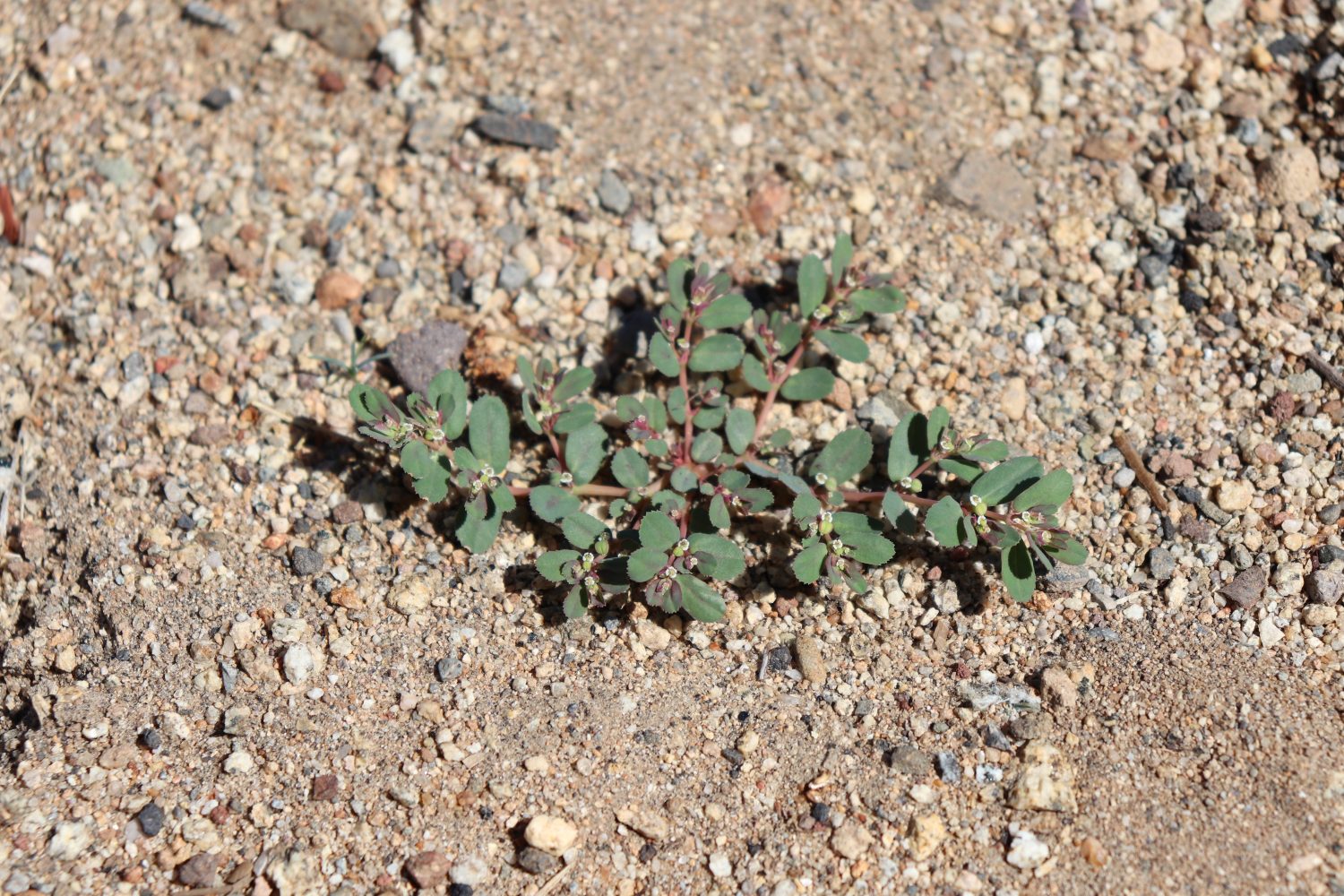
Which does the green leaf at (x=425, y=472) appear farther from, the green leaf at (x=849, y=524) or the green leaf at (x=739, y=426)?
the green leaf at (x=849, y=524)

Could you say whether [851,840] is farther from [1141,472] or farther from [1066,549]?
[1141,472]

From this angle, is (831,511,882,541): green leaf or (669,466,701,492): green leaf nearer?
(831,511,882,541): green leaf

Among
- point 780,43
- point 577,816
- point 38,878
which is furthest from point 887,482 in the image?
point 38,878

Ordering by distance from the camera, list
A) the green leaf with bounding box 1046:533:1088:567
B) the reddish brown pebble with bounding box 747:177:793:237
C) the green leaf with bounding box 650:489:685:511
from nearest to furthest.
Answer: the green leaf with bounding box 1046:533:1088:567 → the green leaf with bounding box 650:489:685:511 → the reddish brown pebble with bounding box 747:177:793:237

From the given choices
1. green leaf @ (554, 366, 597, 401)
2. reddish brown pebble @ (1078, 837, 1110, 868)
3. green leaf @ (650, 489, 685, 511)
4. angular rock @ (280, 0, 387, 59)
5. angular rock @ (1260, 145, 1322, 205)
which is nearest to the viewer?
reddish brown pebble @ (1078, 837, 1110, 868)

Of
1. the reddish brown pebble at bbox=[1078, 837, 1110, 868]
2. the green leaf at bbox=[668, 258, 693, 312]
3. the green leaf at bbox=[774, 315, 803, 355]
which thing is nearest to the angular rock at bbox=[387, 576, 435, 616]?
the green leaf at bbox=[668, 258, 693, 312]

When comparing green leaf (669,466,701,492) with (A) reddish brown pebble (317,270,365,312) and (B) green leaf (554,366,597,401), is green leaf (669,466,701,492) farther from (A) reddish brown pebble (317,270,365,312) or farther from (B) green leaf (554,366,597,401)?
(A) reddish brown pebble (317,270,365,312)
